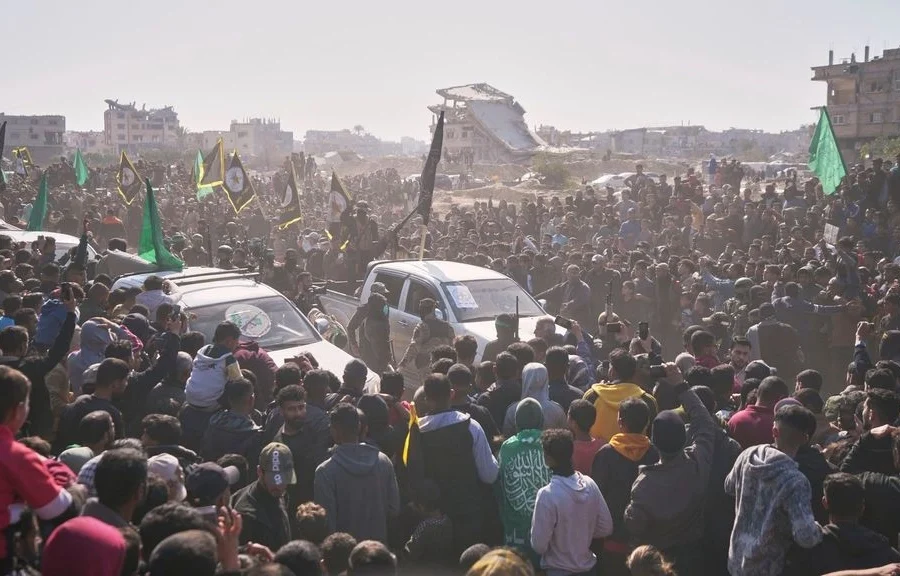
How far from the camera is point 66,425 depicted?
581cm

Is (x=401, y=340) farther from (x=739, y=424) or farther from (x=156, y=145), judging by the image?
(x=156, y=145)

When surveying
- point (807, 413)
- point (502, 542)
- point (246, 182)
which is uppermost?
point (246, 182)

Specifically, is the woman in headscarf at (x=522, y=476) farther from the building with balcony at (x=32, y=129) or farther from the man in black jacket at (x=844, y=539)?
the building with balcony at (x=32, y=129)

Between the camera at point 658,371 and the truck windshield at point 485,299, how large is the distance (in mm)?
4371

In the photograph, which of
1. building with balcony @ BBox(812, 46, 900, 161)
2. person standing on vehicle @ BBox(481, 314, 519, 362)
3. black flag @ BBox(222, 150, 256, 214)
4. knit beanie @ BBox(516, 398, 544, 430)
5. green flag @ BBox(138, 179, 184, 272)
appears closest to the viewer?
knit beanie @ BBox(516, 398, 544, 430)

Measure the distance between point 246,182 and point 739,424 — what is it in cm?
1522

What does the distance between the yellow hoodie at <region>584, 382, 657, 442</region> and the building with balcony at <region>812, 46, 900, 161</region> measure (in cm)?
3941

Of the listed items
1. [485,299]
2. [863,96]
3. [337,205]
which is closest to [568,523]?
[485,299]

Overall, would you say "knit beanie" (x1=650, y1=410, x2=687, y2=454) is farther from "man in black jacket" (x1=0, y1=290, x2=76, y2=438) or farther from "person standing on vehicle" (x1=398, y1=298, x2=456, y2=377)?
"person standing on vehicle" (x1=398, y1=298, x2=456, y2=377)

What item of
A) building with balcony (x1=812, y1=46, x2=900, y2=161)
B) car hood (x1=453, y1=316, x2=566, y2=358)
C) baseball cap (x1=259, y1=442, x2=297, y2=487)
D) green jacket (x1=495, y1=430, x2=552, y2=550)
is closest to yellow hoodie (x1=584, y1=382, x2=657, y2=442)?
green jacket (x1=495, y1=430, x2=552, y2=550)

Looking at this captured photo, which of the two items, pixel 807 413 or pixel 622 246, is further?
pixel 622 246

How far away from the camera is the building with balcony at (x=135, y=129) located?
→ 125 m

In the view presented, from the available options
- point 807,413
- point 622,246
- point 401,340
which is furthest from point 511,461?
point 622,246

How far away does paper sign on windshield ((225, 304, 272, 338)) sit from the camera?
953cm
